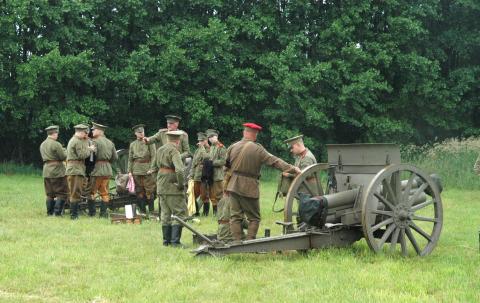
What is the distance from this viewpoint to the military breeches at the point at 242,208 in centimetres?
845

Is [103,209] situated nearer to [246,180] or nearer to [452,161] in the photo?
[246,180]

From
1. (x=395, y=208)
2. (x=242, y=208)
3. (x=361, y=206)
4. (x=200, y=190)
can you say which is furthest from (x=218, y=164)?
(x=395, y=208)

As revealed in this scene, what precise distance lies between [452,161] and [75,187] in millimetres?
13264

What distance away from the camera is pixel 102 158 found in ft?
41.5

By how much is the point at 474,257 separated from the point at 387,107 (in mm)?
18705

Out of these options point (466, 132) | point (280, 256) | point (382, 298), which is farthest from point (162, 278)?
point (466, 132)

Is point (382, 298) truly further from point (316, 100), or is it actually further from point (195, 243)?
point (316, 100)

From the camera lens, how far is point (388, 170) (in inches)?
307

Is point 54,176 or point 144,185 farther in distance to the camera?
point 144,185

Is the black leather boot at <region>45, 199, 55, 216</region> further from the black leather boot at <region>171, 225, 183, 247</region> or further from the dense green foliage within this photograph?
the dense green foliage

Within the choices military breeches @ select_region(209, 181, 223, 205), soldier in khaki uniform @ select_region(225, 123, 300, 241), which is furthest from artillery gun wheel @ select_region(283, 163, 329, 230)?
military breeches @ select_region(209, 181, 223, 205)

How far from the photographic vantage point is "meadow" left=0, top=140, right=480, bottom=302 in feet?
20.3

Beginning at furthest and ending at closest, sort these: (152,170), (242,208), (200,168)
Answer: (200,168) → (152,170) → (242,208)

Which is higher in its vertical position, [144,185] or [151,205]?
[144,185]
